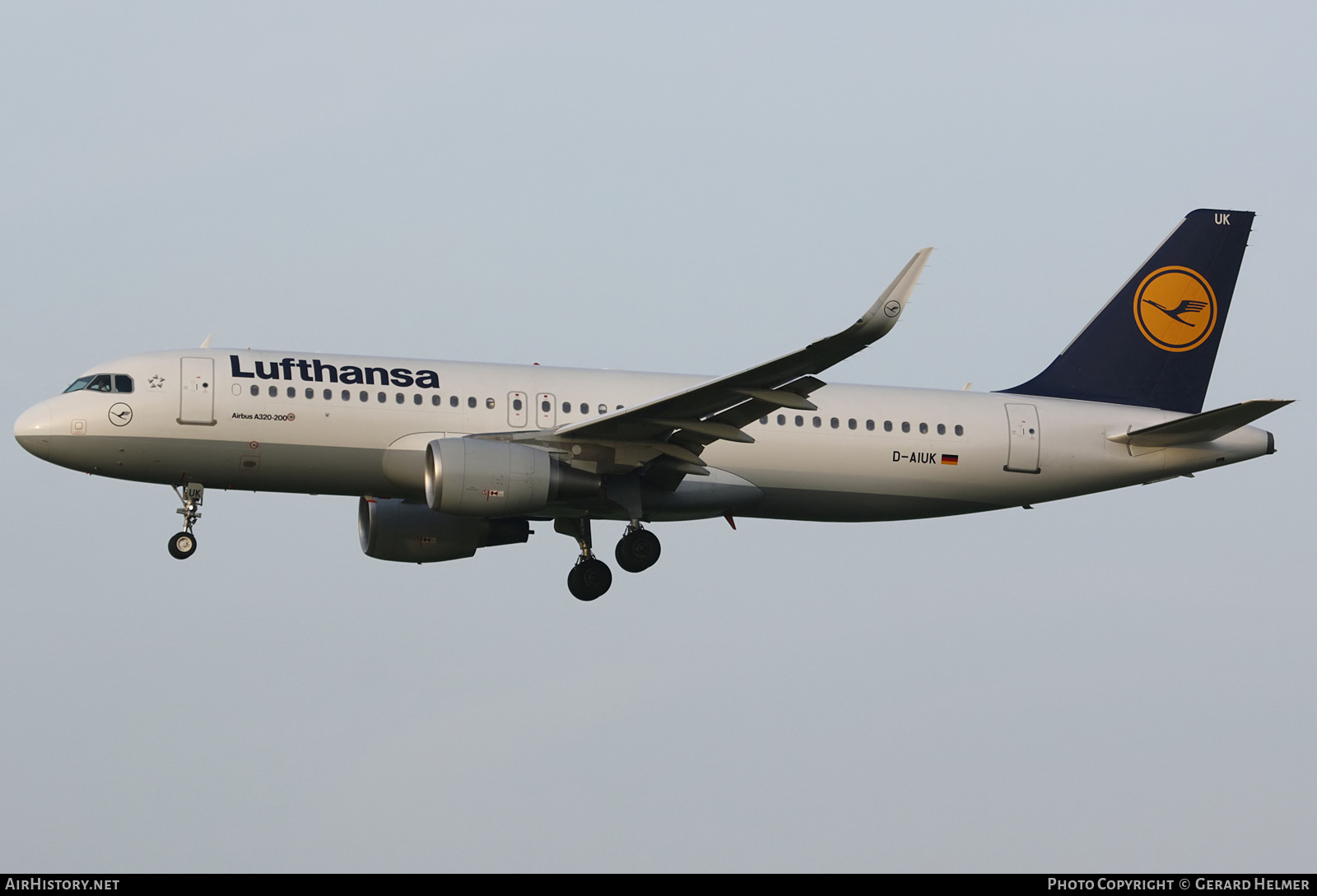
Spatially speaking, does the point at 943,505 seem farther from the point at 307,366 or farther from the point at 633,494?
the point at 307,366

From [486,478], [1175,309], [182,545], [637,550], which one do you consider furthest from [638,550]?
[1175,309]

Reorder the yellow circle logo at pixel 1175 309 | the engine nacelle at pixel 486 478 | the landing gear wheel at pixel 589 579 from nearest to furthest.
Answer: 1. the engine nacelle at pixel 486 478
2. the landing gear wheel at pixel 589 579
3. the yellow circle logo at pixel 1175 309

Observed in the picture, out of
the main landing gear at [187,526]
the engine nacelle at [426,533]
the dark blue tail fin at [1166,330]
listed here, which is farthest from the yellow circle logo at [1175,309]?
the main landing gear at [187,526]

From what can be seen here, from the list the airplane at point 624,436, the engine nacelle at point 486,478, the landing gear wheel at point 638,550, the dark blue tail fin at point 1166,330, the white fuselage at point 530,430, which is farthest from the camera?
the dark blue tail fin at point 1166,330

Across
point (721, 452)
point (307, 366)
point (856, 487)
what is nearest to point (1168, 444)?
point (856, 487)

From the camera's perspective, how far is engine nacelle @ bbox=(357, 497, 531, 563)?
122 feet

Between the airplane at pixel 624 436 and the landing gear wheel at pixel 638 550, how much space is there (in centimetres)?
5

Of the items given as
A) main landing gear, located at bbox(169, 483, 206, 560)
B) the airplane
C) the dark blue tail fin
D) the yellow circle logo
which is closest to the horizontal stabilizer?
the airplane

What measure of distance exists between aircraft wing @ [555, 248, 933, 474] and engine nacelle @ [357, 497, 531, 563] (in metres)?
4.13

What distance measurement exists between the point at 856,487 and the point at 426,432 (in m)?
8.59

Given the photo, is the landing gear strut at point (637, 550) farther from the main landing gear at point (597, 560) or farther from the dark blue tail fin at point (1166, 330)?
the dark blue tail fin at point (1166, 330)

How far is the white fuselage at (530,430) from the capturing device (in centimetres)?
3319

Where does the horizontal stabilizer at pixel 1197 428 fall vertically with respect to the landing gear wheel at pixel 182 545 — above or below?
above

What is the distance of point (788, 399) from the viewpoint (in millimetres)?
31078
